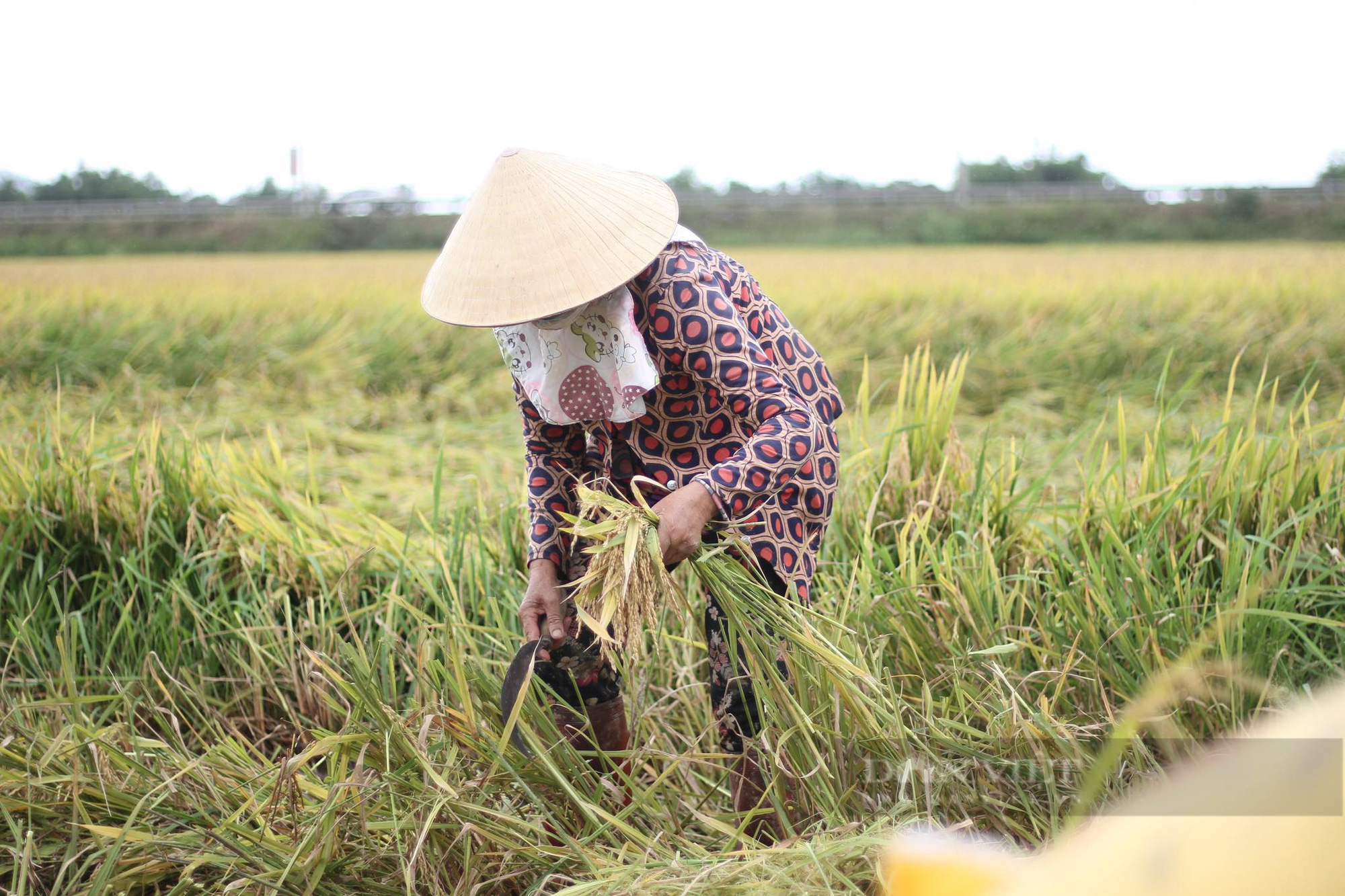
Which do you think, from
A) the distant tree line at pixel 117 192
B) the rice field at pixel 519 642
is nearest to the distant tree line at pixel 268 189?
the distant tree line at pixel 117 192

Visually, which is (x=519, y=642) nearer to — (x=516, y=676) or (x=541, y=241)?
(x=516, y=676)

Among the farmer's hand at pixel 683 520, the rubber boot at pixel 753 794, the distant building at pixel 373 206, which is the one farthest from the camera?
the distant building at pixel 373 206

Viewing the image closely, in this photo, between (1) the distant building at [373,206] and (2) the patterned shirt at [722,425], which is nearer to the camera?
(2) the patterned shirt at [722,425]

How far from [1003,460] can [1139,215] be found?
1961 cm

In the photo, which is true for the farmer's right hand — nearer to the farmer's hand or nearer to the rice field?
the rice field

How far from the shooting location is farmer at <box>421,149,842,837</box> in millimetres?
1124

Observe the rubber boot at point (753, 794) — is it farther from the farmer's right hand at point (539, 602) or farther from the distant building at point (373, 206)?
the distant building at point (373, 206)

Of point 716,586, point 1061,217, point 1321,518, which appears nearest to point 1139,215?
point 1061,217

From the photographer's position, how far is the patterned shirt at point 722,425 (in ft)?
3.79

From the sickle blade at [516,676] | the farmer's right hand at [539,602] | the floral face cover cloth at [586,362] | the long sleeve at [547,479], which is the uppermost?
the floral face cover cloth at [586,362]

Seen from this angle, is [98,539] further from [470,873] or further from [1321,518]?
[1321,518]

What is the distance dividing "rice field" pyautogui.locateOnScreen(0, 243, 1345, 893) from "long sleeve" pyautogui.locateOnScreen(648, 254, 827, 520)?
21 cm

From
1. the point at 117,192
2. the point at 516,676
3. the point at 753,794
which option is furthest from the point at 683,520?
the point at 117,192

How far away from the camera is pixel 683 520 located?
42.0 inches
